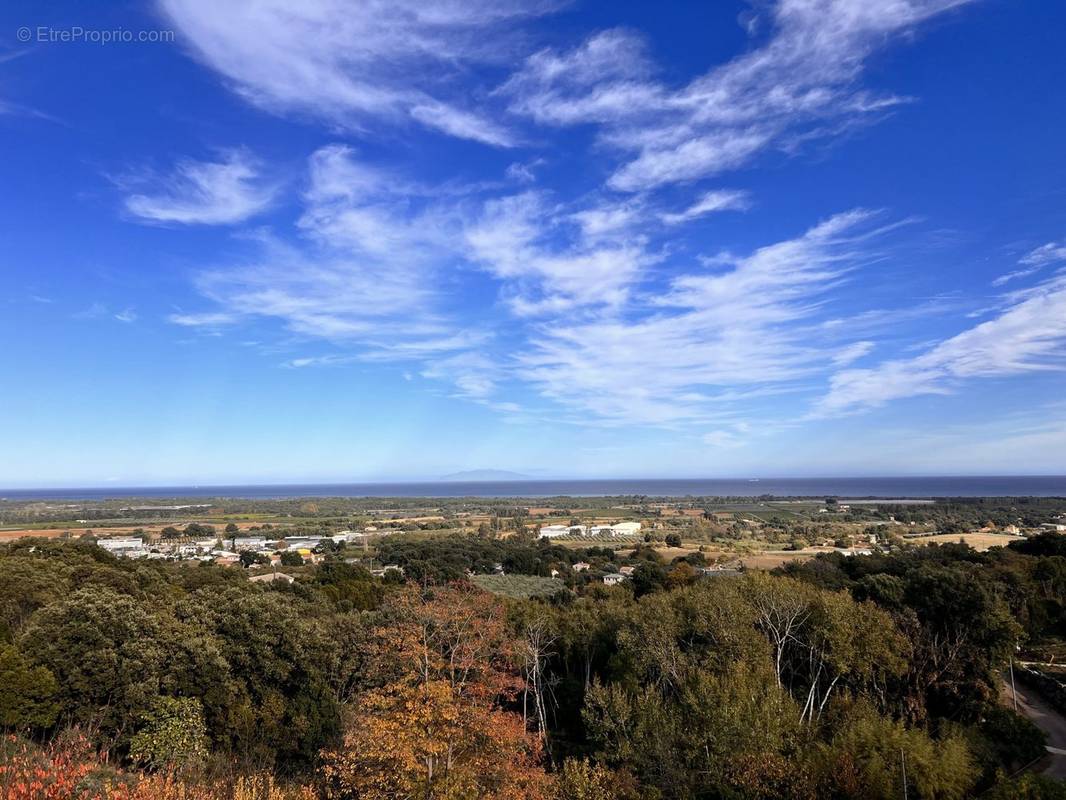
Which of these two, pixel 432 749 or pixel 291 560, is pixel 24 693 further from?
pixel 291 560

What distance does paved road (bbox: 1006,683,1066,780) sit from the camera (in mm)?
20297

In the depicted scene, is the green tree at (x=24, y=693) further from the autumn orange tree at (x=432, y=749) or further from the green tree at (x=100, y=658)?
the autumn orange tree at (x=432, y=749)

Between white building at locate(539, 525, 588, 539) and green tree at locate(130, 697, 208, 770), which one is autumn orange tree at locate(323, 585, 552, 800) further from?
white building at locate(539, 525, 588, 539)

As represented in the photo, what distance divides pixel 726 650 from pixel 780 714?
3.78m

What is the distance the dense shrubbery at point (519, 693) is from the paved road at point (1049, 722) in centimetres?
81

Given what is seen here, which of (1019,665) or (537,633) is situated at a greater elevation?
(537,633)

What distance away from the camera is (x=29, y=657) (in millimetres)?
21172

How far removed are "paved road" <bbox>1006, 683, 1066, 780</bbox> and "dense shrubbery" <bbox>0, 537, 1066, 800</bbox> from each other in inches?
31.9

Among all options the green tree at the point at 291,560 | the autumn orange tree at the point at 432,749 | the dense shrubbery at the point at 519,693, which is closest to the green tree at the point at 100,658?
the dense shrubbery at the point at 519,693

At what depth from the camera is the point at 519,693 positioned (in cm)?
2778

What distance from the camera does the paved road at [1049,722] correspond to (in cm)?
2030

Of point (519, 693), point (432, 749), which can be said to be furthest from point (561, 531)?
point (432, 749)

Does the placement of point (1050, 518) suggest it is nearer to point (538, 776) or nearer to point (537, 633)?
point (537, 633)

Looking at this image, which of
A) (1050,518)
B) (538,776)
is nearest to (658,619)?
(538,776)
